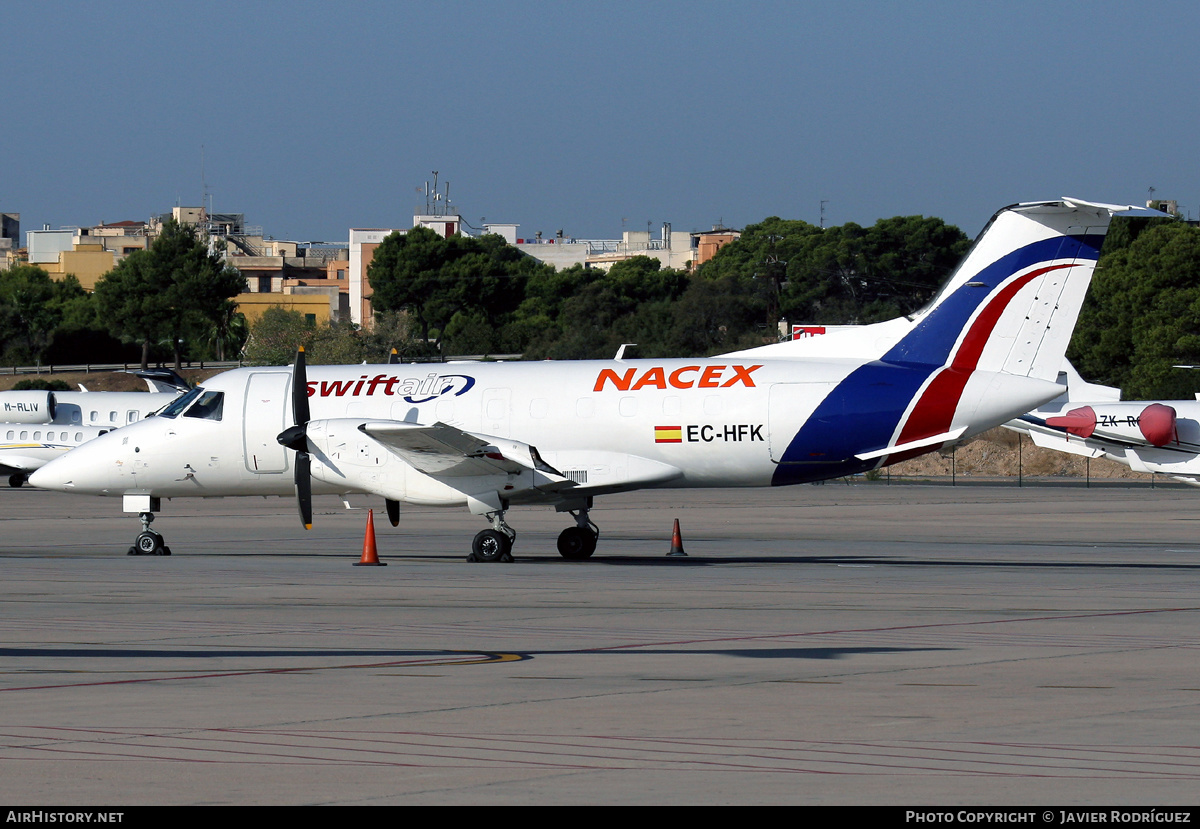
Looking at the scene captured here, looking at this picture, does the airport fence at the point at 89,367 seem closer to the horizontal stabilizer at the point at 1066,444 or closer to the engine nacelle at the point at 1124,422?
the horizontal stabilizer at the point at 1066,444

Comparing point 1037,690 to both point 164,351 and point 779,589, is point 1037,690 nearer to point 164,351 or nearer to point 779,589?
point 779,589

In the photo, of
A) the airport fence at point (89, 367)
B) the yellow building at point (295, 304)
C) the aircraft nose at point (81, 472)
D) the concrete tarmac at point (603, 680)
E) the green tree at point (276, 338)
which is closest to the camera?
the concrete tarmac at point (603, 680)

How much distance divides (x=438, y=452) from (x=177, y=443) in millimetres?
5332

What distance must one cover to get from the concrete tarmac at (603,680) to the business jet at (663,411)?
1439mm

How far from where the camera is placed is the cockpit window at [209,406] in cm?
2636

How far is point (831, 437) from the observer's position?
23734mm

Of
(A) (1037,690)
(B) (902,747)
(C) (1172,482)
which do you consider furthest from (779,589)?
(C) (1172,482)

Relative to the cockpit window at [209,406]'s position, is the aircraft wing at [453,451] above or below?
below

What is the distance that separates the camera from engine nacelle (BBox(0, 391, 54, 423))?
57281 mm

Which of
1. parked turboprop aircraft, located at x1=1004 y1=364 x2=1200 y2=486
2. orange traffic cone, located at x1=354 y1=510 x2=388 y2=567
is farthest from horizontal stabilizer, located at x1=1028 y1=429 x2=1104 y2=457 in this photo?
orange traffic cone, located at x1=354 y1=510 x2=388 y2=567

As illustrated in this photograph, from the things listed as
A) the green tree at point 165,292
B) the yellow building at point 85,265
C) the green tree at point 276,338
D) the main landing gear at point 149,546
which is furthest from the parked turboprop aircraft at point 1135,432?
the yellow building at point 85,265

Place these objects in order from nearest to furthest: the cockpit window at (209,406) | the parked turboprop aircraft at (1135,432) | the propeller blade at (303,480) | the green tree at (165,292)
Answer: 1. the propeller blade at (303,480)
2. the cockpit window at (209,406)
3. the parked turboprop aircraft at (1135,432)
4. the green tree at (165,292)

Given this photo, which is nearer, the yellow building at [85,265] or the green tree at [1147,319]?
the green tree at [1147,319]

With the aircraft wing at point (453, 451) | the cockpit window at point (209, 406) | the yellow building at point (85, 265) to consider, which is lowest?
the aircraft wing at point (453, 451)
